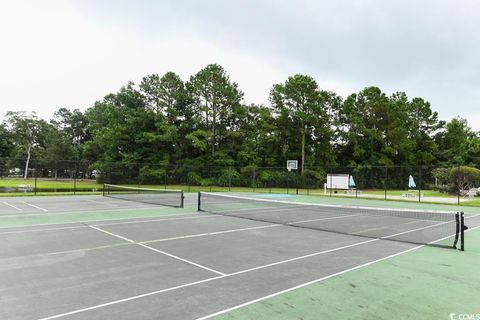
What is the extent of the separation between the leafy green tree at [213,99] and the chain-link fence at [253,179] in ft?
24.0

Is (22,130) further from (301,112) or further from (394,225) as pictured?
(394,225)

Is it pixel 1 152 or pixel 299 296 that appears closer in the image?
pixel 299 296

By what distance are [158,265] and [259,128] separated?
138 ft

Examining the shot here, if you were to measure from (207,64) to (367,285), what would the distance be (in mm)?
43008

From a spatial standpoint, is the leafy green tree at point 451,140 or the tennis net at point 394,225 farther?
the leafy green tree at point 451,140

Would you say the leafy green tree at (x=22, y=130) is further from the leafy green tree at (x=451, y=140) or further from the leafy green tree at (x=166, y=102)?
the leafy green tree at (x=451, y=140)

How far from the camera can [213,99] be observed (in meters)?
44.5

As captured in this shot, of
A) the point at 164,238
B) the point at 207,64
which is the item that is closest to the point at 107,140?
the point at 207,64

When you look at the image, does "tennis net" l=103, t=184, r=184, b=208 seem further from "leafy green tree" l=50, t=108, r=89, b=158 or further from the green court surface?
"leafy green tree" l=50, t=108, r=89, b=158

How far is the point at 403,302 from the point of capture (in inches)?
172

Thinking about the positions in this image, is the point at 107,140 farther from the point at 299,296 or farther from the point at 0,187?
the point at 299,296

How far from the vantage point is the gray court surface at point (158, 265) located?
4.16 meters

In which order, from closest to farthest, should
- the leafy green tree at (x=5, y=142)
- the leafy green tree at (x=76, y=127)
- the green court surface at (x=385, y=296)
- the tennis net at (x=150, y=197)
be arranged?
1. the green court surface at (x=385, y=296)
2. the tennis net at (x=150, y=197)
3. the leafy green tree at (x=5, y=142)
4. the leafy green tree at (x=76, y=127)

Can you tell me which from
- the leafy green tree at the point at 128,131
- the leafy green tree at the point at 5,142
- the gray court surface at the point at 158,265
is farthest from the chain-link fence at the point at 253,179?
the leafy green tree at the point at 5,142
